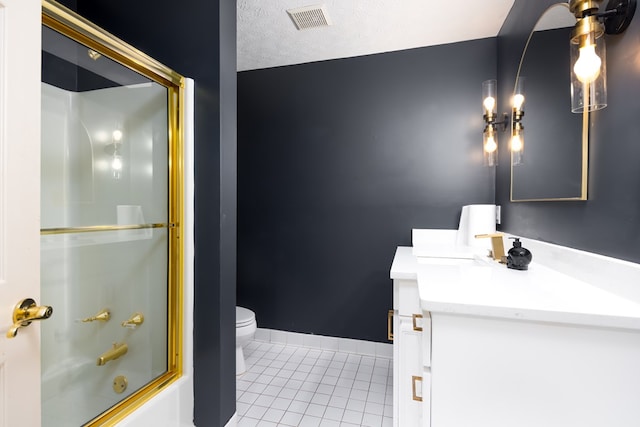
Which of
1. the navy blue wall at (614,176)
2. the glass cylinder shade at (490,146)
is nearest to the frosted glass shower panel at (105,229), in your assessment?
the navy blue wall at (614,176)

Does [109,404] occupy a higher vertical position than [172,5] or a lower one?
lower

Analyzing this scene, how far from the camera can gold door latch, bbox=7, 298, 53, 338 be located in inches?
30.1

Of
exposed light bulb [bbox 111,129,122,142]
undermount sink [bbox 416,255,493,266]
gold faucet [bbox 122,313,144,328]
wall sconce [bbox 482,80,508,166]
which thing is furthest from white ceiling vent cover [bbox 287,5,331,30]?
gold faucet [bbox 122,313,144,328]

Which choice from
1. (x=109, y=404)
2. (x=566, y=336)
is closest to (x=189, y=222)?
(x=109, y=404)

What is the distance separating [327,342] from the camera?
2494 mm

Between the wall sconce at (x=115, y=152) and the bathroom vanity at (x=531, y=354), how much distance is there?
1541 millimetres

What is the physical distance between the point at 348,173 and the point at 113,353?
72.9 inches

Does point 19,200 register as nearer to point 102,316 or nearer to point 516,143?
point 102,316

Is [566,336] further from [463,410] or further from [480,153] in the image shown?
[480,153]

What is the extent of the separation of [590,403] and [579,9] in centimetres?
104

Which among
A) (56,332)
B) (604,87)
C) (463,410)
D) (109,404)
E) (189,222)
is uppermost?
(604,87)

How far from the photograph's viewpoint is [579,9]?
2.97ft

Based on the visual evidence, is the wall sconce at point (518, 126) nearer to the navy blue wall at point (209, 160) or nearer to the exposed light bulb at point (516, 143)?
the exposed light bulb at point (516, 143)

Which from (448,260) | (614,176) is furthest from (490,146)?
(614,176)
